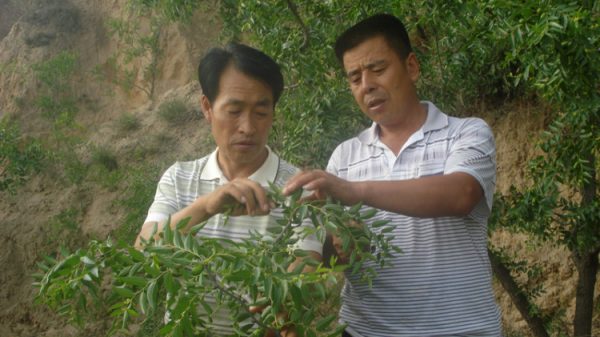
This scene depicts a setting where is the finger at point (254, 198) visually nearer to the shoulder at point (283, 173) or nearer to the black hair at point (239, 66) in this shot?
the shoulder at point (283, 173)

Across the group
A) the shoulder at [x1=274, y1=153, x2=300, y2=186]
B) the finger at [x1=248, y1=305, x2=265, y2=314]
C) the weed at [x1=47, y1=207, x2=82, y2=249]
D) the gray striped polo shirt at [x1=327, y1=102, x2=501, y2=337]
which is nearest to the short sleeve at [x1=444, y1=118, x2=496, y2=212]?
the gray striped polo shirt at [x1=327, y1=102, x2=501, y2=337]

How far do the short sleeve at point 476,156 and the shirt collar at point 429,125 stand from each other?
9 cm

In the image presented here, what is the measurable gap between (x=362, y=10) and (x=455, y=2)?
1.55 ft

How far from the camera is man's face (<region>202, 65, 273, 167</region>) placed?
214 centimetres

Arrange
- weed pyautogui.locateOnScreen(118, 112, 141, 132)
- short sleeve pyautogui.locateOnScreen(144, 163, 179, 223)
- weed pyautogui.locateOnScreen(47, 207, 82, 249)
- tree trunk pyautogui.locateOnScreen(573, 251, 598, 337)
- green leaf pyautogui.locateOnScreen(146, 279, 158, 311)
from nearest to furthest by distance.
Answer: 1. green leaf pyautogui.locateOnScreen(146, 279, 158, 311)
2. short sleeve pyautogui.locateOnScreen(144, 163, 179, 223)
3. tree trunk pyautogui.locateOnScreen(573, 251, 598, 337)
4. weed pyautogui.locateOnScreen(47, 207, 82, 249)
5. weed pyautogui.locateOnScreen(118, 112, 141, 132)

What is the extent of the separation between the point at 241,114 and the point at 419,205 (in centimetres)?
66

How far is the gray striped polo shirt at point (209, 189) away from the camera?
6.84 ft

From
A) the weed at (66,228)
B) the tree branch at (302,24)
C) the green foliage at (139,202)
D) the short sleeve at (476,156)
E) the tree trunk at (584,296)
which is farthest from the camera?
the weed at (66,228)

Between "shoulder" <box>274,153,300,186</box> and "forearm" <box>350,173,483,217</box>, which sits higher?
"shoulder" <box>274,153,300,186</box>

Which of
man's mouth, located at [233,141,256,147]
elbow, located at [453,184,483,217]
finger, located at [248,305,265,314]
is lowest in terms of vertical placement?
finger, located at [248,305,265,314]

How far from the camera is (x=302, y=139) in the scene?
3461mm

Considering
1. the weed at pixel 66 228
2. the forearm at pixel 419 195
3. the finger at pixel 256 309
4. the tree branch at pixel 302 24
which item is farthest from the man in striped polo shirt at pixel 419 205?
the weed at pixel 66 228

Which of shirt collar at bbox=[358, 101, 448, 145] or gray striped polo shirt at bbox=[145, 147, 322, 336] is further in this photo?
shirt collar at bbox=[358, 101, 448, 145]

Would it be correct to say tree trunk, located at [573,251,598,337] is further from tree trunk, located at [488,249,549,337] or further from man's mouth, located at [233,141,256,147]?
man's mouth, located at [233,141,256,147]
